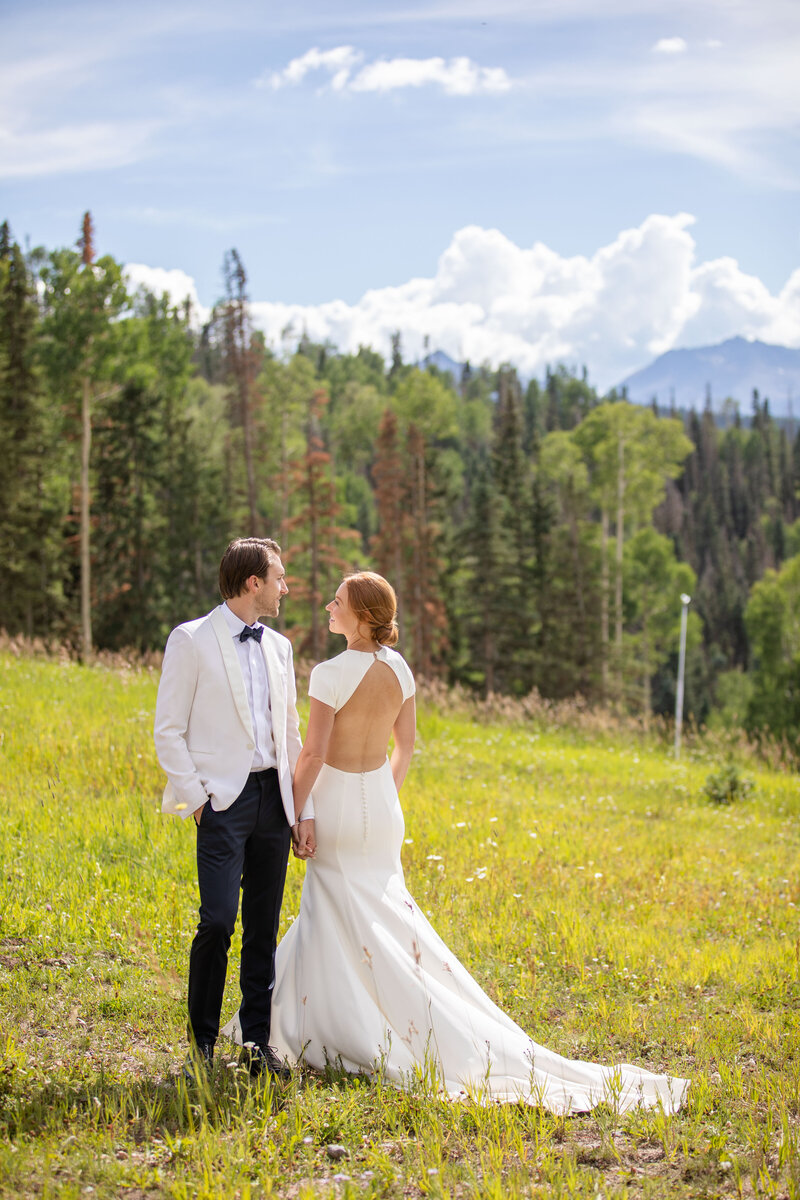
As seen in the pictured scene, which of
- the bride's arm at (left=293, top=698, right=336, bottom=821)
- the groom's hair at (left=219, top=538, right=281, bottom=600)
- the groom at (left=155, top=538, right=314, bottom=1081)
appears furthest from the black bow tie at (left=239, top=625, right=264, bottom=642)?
the bride's arm at (left=293, top=698, right=336, bottom=821)

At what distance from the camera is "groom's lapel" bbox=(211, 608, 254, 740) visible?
165 inches

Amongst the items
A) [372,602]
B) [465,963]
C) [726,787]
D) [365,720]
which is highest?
[372,602]

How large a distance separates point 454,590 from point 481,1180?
1691 inches

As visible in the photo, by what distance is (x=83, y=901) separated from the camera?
5984 millimetres

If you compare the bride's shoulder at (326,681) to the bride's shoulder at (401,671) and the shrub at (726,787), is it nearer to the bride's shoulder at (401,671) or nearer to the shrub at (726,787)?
the bride's shoulder at (401,671)

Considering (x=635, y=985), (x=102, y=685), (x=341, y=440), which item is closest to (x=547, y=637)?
(x=102, y=685)

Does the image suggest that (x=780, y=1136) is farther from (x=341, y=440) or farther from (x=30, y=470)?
(x=341, y=440)

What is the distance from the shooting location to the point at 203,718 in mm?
4188

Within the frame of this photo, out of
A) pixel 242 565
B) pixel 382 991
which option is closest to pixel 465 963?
pixel 382 991

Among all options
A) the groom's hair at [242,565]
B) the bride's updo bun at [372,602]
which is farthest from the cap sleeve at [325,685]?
the groom's hair at [242,565]

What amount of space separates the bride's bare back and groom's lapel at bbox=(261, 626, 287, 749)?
0.96 ft

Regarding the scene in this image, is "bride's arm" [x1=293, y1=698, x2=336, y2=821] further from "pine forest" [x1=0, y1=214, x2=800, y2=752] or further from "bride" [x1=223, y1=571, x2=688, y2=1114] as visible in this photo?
"pine forest" [x1=0, y1=214, x2=800, y2=752]

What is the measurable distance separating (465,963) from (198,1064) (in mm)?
2541

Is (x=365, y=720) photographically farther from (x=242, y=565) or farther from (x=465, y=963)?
(x=465, y=963)
